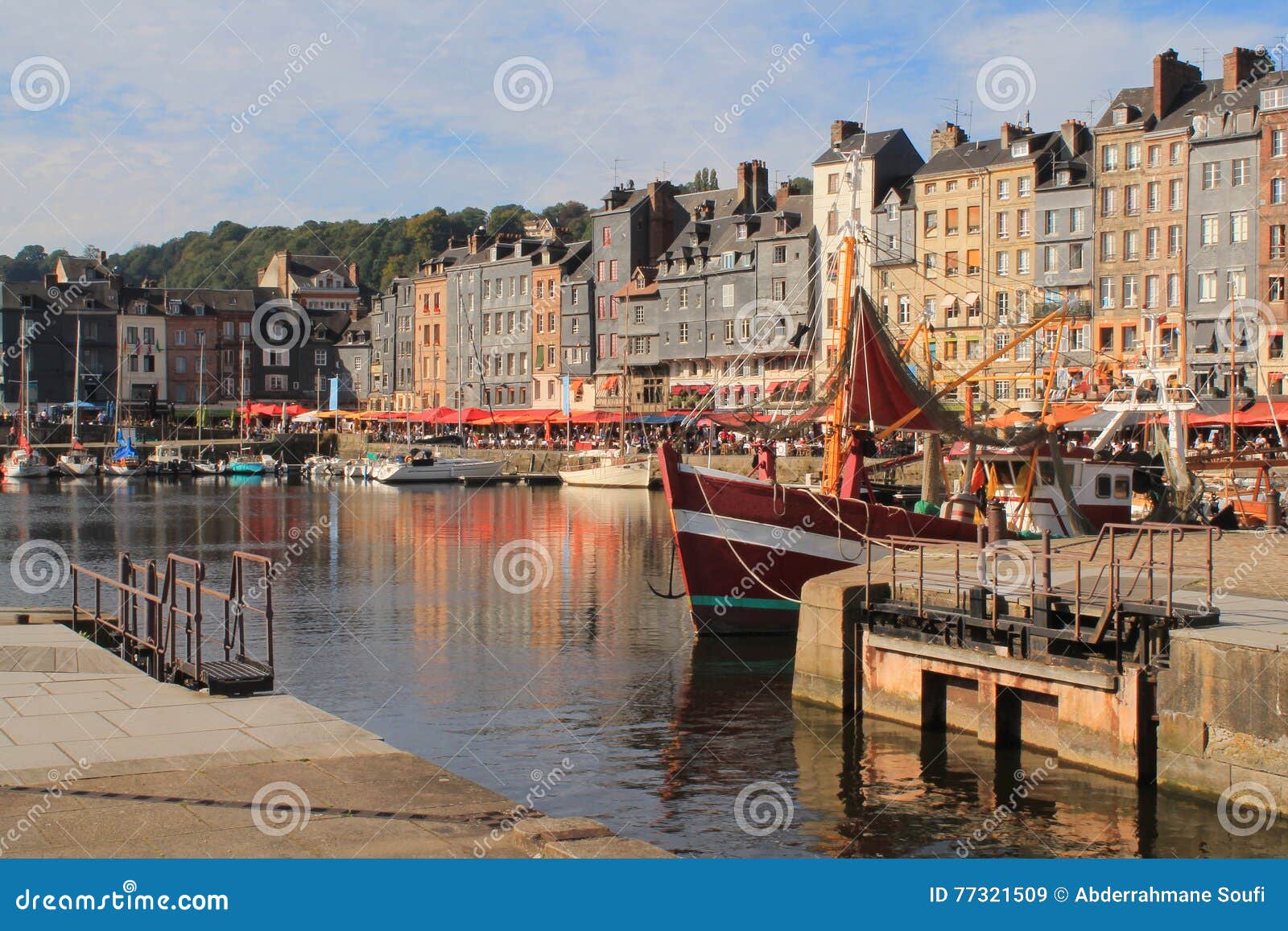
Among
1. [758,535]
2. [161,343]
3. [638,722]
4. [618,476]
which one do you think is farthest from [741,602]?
[161,343]

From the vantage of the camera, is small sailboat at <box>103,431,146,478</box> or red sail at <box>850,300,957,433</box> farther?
small sailboat at <box>103,431,146,478</box>

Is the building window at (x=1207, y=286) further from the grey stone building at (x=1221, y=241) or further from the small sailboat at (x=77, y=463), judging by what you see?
the small sailboat at (x=77, y=463)

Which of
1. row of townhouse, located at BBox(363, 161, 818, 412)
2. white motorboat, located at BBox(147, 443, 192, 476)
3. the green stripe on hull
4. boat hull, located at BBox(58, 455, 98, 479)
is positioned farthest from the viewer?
white motorboat, located at BBox(147, 443, 192, 476)

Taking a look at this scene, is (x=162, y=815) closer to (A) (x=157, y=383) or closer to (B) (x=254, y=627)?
(B) (x=254, y=627)

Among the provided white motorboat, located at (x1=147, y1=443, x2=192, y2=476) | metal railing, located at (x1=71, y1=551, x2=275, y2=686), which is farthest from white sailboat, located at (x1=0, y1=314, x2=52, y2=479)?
metal railing, located at (x1=71, y1=551, x2=275, y2=686)

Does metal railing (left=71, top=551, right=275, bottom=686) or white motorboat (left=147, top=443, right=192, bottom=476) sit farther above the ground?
white motorboat (left=147, top=443, right=192, bottom=476)

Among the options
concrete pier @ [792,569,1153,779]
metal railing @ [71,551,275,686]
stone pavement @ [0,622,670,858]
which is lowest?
concrete pier @ [792,569,1153,779]

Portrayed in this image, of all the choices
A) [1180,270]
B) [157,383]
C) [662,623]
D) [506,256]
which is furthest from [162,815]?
[157,383]

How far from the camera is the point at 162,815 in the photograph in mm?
10766

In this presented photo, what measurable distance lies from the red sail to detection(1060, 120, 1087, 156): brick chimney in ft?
195

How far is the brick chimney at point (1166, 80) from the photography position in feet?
259

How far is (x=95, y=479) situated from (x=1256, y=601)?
10064 cm

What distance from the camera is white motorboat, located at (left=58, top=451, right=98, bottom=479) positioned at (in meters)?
109

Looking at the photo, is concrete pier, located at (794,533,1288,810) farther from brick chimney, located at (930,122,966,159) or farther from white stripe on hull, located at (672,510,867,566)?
→ brick chimney, located at (930,122,966,159)
